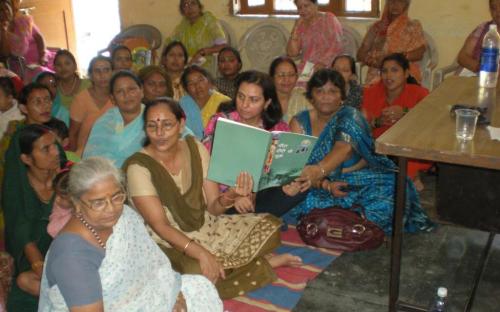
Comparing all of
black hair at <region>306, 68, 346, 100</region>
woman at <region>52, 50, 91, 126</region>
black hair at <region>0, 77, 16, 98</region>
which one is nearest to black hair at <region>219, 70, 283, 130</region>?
black hair at <region>306, 68, 346, 100</region>

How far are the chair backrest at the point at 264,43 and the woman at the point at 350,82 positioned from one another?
1.63 m

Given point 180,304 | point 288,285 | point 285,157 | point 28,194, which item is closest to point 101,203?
Result: point 180,304

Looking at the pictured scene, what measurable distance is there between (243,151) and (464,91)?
4.04 ft

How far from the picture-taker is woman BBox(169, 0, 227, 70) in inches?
206

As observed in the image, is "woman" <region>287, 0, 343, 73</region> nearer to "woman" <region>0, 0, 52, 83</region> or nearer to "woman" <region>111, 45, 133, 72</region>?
"woman" <region>111, 45, 133, 72</region>

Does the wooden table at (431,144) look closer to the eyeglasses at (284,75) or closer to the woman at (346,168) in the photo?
the woman at (346,168)

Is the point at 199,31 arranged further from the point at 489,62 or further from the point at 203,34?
the point at 489,62

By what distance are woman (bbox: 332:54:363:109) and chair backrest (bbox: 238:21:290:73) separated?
163 centimetres

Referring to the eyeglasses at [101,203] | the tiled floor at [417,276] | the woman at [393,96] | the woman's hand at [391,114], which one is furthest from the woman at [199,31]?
the eyeglasses at [101,203]

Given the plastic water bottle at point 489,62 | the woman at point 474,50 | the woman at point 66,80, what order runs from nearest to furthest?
the plastic water bottle at point 489,62, the woman at point 474,50, the woman at point 66,80

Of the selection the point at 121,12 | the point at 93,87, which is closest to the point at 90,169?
the point at 93,87

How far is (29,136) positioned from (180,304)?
3.52 ft

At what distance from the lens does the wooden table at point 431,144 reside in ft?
5.99

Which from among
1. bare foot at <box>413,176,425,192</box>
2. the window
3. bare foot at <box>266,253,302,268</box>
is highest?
the window
